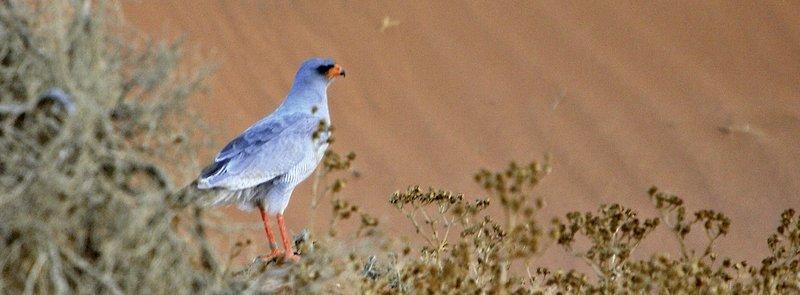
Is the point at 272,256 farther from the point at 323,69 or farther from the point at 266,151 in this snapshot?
the point at 323,69

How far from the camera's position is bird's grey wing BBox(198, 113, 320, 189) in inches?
272

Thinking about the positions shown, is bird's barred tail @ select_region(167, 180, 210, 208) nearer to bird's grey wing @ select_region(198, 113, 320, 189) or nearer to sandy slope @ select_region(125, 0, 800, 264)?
bird's grey wing @ select_region(198, 113, 320, 189)

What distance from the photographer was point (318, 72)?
793 cm

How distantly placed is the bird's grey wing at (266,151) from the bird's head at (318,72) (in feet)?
1.16

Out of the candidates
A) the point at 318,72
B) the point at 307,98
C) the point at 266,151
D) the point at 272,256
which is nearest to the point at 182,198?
the point at 272,256

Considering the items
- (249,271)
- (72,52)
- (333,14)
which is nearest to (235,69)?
(333,14)

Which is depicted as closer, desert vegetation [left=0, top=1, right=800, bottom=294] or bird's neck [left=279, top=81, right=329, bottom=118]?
desert vegetation [left=0, top=1, right=800, bottom=294]

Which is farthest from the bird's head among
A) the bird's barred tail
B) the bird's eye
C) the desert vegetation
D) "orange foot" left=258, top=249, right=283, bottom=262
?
the bird's barred tail

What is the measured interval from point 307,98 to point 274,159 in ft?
2.06

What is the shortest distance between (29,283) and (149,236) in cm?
35

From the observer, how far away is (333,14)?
16016mm

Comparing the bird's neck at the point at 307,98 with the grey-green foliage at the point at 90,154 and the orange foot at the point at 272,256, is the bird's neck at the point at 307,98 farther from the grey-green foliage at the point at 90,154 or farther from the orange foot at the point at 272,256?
the grey-green foliage at the point at 90,154

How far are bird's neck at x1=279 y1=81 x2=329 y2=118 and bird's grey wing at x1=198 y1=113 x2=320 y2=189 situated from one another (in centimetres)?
14

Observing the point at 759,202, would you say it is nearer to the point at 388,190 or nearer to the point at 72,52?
the point at 388,190
